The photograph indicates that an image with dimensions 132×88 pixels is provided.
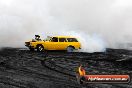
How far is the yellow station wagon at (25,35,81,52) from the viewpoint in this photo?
32000 mm

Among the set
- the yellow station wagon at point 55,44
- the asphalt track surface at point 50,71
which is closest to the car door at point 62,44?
the yellow station wagon at point 55,44

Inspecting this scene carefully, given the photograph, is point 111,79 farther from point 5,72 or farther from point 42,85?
point 5,72

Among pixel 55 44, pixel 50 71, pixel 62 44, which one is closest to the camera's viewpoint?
pixel 50 71

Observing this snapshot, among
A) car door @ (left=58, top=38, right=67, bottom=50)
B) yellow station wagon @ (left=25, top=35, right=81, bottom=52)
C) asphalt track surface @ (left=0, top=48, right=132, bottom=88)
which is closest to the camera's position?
asphalt track surface @ (left=0, top=48, right=132, bottom=88)

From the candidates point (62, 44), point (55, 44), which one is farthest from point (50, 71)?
point (62, 44)

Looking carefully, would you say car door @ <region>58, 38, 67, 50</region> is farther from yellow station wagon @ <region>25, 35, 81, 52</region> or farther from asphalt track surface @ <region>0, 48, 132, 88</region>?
asphalt track surface @ <region>0, 48, 132, 88</region>

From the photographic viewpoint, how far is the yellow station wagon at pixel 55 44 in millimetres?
32000

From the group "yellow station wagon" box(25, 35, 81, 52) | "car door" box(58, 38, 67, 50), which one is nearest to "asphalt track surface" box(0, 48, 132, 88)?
"yellow station wagon" box(25, 35, 81, 52)

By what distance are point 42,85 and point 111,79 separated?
342 centimetres

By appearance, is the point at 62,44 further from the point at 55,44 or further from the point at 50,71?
the point at 50,71

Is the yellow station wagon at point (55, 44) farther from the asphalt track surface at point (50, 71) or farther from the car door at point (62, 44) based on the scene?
the asphalt track surface at point (50, 71)

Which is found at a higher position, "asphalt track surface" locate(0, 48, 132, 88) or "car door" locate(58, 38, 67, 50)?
"car door" locate(58, 38, 67, 50)

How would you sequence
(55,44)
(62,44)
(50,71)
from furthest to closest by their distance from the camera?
(62,44), (55,44), (50,71)

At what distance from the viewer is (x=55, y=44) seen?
Answer: 32344 mm
